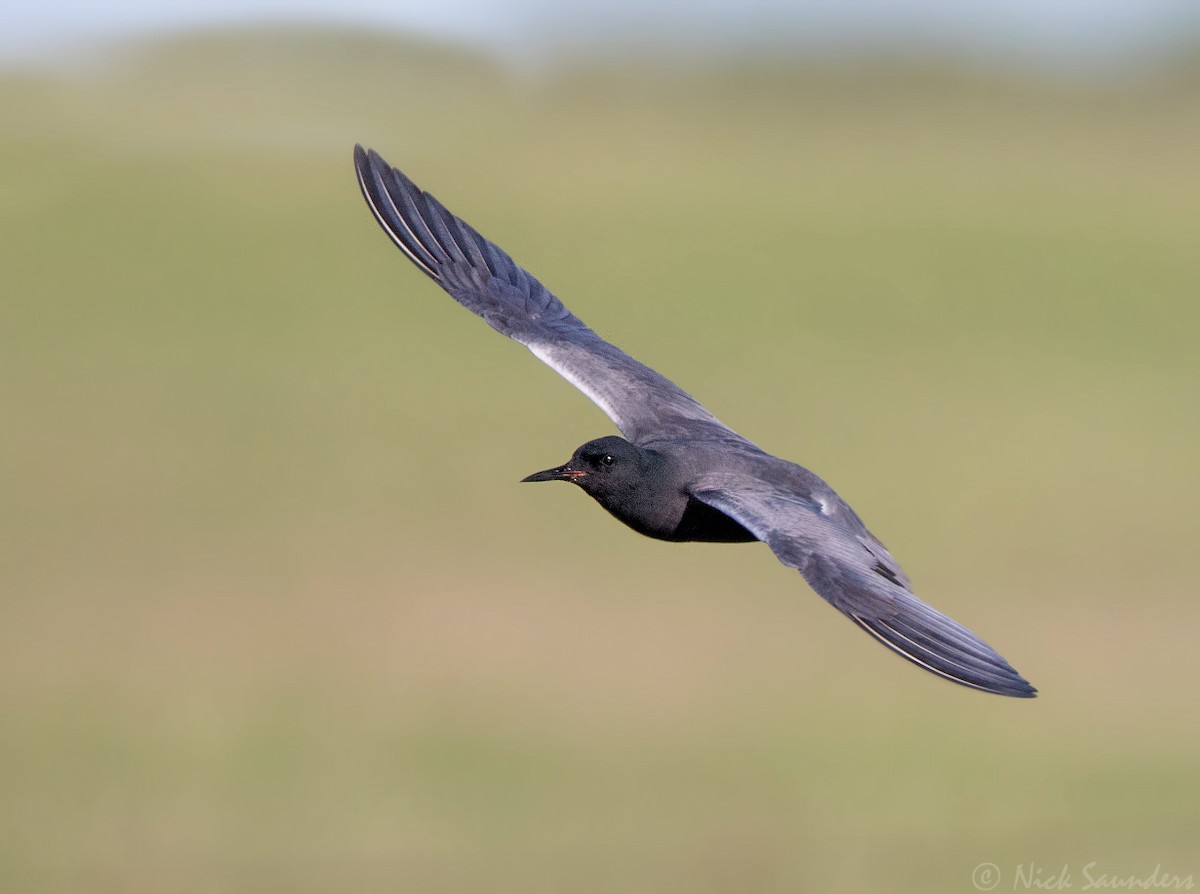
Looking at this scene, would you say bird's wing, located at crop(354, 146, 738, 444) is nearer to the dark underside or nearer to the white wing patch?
the white wing patch

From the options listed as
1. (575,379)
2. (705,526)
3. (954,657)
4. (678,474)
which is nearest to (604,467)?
(678,474)

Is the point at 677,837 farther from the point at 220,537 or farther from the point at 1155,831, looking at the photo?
the point at 220,537

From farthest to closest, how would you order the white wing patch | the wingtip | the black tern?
the white wing patch < the black tern < the wingtip

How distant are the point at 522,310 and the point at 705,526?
2212mm

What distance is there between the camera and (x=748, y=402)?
29.6 meters

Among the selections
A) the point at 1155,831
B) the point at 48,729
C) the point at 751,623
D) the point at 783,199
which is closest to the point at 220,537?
the point at 48,729

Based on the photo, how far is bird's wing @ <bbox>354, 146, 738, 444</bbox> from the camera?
1038 centimetres

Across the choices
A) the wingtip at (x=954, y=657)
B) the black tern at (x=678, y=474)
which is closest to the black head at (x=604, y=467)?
the black tern at (x=678, y=474)

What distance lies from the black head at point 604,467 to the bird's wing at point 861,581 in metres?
0.47

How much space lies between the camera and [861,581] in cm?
785

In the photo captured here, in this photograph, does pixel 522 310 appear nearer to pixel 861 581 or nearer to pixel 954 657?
pixel 861 581

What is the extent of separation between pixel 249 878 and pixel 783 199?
24049mm

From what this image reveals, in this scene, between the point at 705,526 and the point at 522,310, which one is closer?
the point at 705,526

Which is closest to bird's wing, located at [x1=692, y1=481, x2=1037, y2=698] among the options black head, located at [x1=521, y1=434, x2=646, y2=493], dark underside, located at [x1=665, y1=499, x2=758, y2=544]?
dark underside, located at [x1=665, y1=499, x2=758, y2=544]
